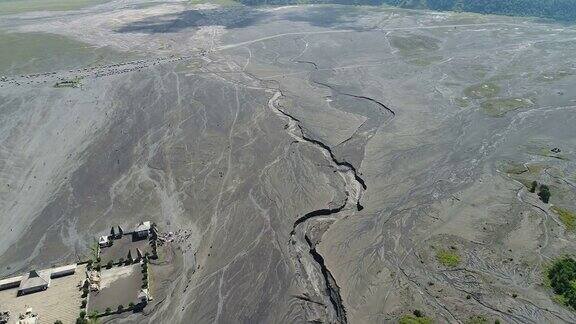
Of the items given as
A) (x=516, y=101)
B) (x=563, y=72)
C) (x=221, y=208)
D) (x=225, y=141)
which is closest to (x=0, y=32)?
(x=225, y=141)

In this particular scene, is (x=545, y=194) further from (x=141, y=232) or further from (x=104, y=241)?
(x=104, y=241)

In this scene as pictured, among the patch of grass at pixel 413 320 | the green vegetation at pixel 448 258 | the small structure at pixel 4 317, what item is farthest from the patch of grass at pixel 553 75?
the small structure at pixel 4 317

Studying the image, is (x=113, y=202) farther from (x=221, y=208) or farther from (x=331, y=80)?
(x=331, y=80)

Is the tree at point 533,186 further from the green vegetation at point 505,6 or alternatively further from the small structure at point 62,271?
the green vegetation at point 505,6

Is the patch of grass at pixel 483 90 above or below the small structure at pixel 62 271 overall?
below

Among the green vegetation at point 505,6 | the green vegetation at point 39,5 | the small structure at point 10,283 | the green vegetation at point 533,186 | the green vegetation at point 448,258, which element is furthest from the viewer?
the green vegetation at point 39,5

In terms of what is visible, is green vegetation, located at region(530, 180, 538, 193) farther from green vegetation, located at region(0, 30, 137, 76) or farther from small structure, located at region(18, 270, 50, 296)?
green vegetation, located at region(0, 30, 137, 76)

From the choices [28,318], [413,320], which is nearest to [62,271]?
[28,318]
